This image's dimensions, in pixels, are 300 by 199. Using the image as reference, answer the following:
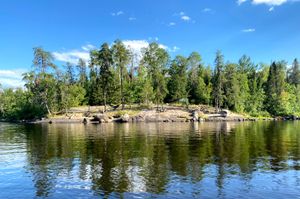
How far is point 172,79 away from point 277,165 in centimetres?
11190

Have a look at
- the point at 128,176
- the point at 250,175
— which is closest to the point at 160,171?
the point at 128,176

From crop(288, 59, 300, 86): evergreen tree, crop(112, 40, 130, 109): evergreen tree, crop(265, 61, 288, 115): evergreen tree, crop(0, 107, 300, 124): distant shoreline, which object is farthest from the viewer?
crop(288, 59, 300, 86): evergreen tree

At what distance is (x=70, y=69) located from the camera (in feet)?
536

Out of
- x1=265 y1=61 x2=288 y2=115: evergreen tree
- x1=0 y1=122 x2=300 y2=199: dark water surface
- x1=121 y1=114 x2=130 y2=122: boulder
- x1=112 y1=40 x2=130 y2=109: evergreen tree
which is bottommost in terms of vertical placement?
x1=0 y1=122 x2=300 y2=199: dark water surface

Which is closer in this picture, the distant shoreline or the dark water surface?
the dark water surface

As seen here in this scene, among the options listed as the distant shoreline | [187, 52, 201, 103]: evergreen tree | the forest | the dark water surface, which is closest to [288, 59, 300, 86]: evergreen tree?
the forest

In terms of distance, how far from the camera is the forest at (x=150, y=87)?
5037 inches

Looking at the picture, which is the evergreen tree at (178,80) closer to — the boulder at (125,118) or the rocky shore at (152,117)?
the rocky shore at (152,117)

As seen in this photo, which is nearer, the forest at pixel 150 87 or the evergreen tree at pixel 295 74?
the forest at pixel 150 87

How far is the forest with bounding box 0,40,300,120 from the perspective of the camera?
128 m

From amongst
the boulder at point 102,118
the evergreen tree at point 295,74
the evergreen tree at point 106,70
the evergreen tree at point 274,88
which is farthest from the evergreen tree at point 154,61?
the evergreen tree at point 295,74

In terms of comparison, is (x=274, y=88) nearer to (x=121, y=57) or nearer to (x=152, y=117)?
(x=152, y=117)

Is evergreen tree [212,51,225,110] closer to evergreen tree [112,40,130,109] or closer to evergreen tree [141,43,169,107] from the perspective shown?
evergreen tree [141,43,169,107]

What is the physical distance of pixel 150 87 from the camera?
432 feet
